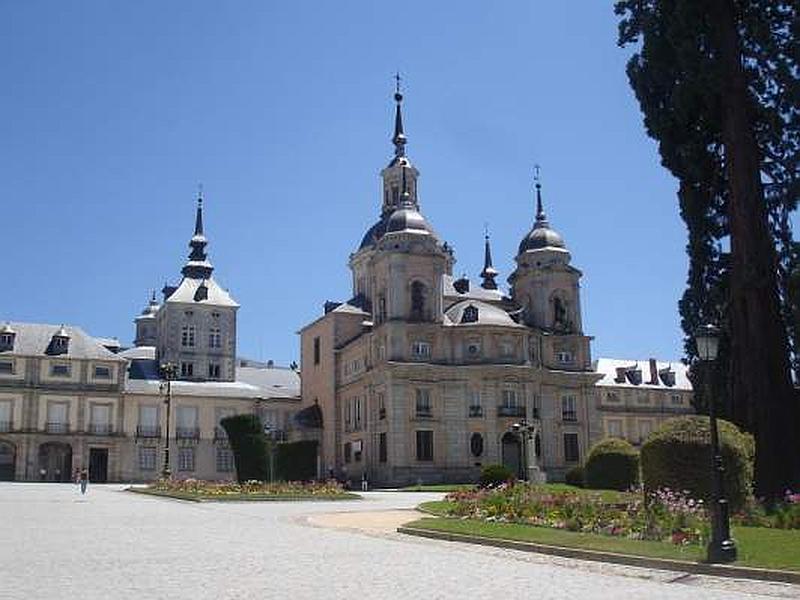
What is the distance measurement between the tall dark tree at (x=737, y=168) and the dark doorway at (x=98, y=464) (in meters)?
54.0

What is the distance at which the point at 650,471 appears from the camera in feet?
66.7

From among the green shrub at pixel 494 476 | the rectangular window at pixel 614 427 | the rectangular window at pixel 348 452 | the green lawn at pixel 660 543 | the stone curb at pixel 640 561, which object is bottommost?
the stone curb at pixel 640 561

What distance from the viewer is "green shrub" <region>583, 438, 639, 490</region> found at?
39.8 metres

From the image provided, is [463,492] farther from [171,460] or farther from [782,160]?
[171,460]

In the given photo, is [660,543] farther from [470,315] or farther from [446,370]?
[470,315]

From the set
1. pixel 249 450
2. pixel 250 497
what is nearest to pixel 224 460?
pixel 249 450

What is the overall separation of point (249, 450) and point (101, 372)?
2306 centimetres

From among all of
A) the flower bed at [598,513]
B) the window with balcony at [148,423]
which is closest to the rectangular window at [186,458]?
the window with balcony at [148,423]

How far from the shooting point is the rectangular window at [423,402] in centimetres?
5931

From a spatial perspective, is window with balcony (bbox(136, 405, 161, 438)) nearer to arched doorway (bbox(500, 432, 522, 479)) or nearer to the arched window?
the arched window

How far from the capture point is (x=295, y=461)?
174 ft

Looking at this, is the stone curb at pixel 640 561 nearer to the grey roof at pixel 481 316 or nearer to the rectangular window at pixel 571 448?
the grey roof at pixel 481 316

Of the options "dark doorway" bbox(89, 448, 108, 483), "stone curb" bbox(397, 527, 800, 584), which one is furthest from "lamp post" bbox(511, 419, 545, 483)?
"dark doorway" bbox(89, 448, 108, 483)

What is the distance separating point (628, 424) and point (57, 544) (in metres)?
75.6
